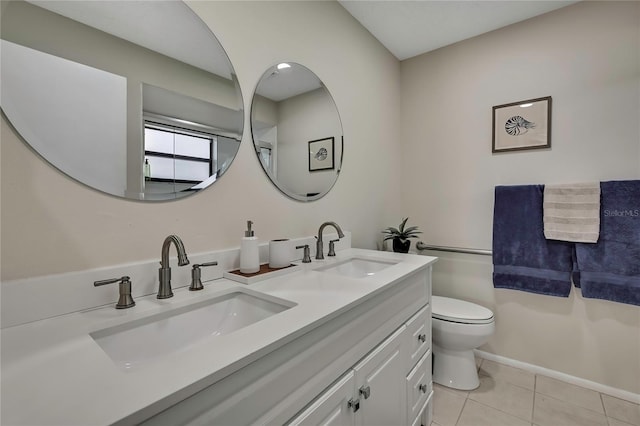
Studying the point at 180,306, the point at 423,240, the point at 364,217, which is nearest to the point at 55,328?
the point at 180,306

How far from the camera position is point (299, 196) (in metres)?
1.41

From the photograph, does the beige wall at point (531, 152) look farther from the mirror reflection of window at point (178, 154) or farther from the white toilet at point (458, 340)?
the mirror reflection of window at point (178, 154)

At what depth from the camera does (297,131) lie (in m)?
1.43

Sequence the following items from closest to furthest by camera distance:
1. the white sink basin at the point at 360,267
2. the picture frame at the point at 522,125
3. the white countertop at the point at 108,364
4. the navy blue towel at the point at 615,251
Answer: the white countertop at the point at 108,364, the white sink basin at the point at 360,267, the navy blue towel at the point at 615,251, the picture frame at the point at 522,125

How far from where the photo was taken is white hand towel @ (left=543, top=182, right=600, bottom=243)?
1.57m

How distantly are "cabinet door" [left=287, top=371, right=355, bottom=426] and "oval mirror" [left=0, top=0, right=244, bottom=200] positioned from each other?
76 centimetres

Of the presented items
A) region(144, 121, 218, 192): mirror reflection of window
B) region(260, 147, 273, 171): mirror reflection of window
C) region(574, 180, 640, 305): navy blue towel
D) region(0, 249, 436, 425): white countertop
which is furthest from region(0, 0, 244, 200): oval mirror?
region(574, 180, 640, 305): navy blue towel

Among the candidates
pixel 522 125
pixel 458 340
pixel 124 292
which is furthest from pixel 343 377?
pixel 522 125

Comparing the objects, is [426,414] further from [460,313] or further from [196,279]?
[196,279]

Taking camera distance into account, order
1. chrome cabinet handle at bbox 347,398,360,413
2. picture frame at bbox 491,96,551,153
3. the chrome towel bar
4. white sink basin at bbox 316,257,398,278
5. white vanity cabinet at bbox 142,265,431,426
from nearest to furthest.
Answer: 1. white vanity cabinet at bbox 142,265,431,426
2. chrome cabinet handle at bbox 347,398,360,413
3. white sink basin at bbox 316,257,398,278
4. picture frame at bbox 491,96,551,153
5. the chrome towel bar

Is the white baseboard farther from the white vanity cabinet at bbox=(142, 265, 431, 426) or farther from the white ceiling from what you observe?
the white ceiling

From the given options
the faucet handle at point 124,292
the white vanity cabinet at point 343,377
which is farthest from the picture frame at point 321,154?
the faucet handle at point 124,292

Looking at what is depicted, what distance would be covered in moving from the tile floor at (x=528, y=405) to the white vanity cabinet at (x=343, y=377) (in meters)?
0.34

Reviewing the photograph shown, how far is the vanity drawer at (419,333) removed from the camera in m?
1.20
